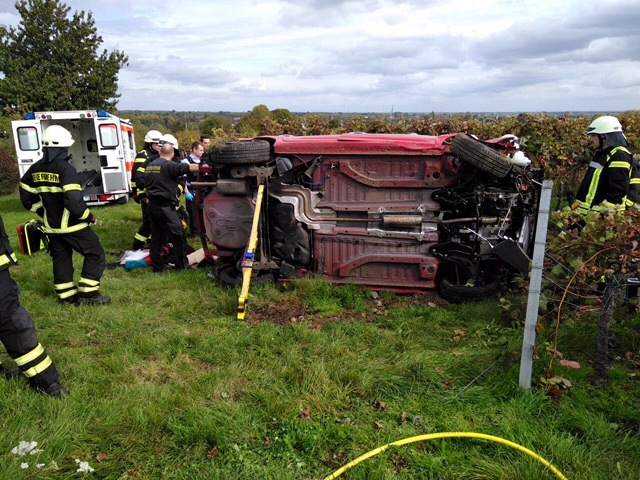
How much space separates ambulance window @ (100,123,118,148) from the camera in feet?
39.5

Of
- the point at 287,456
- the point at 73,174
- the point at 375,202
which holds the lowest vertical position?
the point at 287,456

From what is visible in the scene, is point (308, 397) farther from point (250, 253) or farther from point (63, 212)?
point (63, 212)

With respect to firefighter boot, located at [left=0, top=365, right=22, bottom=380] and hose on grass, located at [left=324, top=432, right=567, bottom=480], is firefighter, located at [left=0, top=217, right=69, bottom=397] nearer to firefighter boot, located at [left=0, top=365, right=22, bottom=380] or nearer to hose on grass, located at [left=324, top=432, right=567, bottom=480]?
firefighter boot, located at [left=0, top=365, right=22, bottom=380]

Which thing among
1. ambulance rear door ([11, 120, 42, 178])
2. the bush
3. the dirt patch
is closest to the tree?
the bush

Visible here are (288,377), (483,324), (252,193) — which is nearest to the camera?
(288,377)

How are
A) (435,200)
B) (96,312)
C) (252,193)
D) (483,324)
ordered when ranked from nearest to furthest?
(483,324) → (96,312) → (435,200) → (252,193)

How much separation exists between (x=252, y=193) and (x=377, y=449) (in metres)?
3.64

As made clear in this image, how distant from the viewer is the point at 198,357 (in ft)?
13.5

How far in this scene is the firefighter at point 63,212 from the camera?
16.1ft

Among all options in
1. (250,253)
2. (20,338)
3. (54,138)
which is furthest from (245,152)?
(20,338)

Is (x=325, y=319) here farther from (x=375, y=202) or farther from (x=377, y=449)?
(x=377, y=449)

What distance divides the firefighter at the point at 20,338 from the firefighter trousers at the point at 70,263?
1.74 m

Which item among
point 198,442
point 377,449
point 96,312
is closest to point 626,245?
point 377,449

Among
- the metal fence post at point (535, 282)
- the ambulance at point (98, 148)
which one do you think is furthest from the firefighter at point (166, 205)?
the ambulance at point (98, 148)
